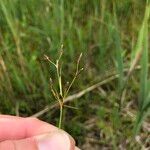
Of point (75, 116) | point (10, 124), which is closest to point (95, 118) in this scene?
point (75, 116)

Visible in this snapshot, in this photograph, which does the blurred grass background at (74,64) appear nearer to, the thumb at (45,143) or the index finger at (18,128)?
the index finger at (18,128)

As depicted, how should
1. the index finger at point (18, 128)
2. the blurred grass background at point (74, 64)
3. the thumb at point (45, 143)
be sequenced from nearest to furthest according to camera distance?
1. the thumb at point (45, 143)
2. the index finger at point (18, 128)
3. the blurred grass background at point (74, 64)

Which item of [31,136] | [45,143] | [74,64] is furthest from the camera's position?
[74,64]

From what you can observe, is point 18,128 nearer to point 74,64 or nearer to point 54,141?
point 54,141

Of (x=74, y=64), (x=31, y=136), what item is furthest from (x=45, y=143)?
(x=74, y=64)

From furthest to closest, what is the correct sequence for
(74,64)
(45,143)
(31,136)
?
1. (74,64)
2. (31,136)
3. (45,143)

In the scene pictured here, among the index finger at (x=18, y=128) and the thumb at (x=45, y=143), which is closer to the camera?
the thumb at (x=45, y=143)

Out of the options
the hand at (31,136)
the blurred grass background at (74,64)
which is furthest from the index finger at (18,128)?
the blurred grass background at (74,64)
